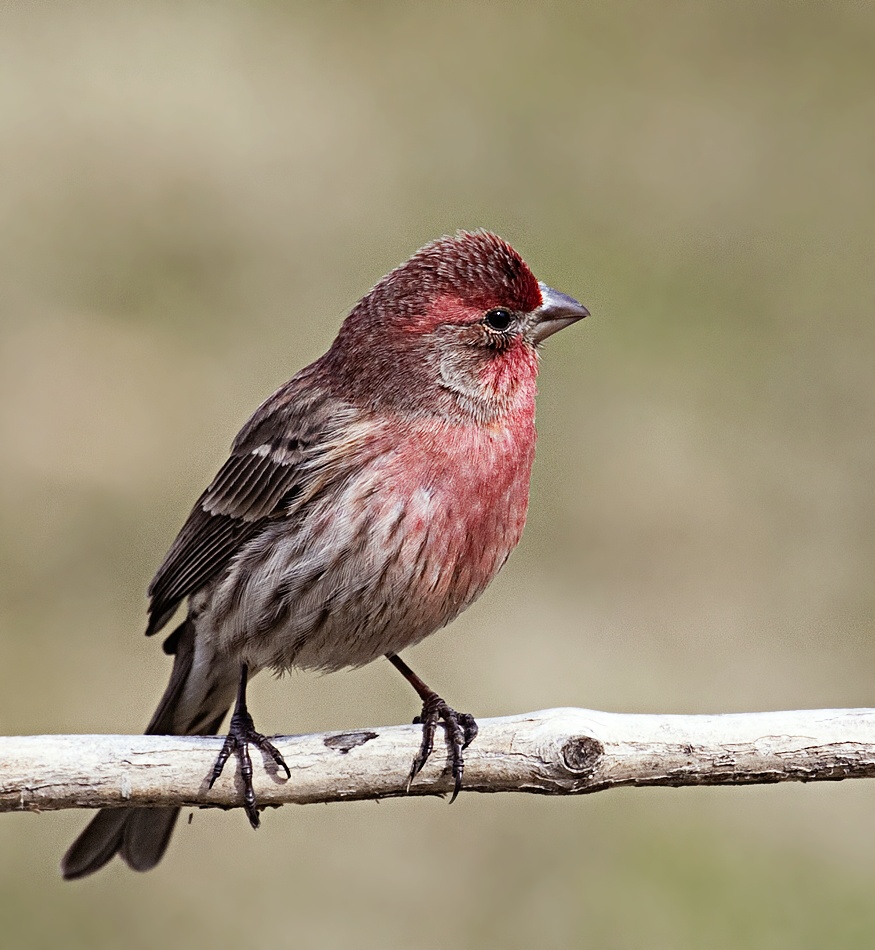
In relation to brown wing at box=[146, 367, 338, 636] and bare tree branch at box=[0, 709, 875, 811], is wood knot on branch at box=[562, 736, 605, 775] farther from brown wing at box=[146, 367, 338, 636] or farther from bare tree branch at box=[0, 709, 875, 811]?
brown wing at box=[146, 367, 338, 636]

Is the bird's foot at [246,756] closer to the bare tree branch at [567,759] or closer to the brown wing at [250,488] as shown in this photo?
the bare tree branch at [567,759]

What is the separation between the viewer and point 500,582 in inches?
319

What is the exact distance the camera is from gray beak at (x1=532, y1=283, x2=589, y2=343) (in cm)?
452

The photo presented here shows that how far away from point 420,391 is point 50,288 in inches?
208

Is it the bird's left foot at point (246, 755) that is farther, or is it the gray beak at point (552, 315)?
the gray beak at point (552, 315)

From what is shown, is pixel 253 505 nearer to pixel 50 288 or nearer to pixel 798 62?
pixel 50 288

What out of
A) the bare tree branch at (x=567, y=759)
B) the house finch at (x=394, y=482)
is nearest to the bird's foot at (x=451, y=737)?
the house finch at (x=394, y=482)

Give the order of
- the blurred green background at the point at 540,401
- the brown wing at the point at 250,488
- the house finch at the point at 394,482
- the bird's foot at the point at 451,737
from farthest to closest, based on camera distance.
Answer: the blurred green background at the point at 540,401
the brown wing at the point at 250,488
the house finch at the point at 394,482
the bird's foot at the point at 451,737

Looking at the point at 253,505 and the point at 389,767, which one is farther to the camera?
the point at 253,505

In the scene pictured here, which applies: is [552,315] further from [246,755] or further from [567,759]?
[246,755]

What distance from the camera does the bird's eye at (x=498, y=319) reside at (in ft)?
14.6

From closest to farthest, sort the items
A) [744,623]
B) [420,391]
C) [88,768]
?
[88,768] → [420,391] → [744,623]

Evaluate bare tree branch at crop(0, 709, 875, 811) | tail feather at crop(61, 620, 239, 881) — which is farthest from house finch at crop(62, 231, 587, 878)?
tail feather at crop(61, 620, 239, 881)

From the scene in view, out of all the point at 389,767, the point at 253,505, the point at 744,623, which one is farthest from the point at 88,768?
the point at 744,623
